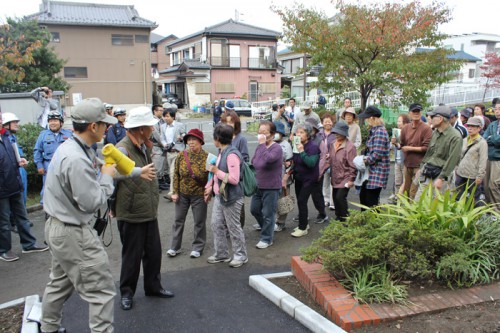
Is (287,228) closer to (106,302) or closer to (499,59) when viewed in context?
(106,302)

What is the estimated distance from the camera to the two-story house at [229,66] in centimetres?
3722

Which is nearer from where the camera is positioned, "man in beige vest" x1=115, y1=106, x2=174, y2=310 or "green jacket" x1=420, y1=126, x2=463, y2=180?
"man in beige vest" x1=115, y1=106, x2=174, y2=310

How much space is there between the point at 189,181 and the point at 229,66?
34453 millimetres

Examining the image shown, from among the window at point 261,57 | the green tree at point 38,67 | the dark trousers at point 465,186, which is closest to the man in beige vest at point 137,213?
the dark trousers at point 465,186

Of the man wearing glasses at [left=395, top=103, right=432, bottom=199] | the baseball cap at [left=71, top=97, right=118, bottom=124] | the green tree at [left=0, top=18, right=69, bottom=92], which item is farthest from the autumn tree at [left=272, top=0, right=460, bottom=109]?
the green tree at [left=0, top=18, right=69, bottom=92]

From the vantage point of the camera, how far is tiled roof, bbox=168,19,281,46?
36.9 meters

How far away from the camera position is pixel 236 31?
37.7m

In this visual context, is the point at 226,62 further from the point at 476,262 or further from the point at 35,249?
the point at 476,262

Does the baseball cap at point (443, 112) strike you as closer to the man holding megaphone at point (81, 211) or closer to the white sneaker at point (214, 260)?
the white sneaker at point (214, 260)

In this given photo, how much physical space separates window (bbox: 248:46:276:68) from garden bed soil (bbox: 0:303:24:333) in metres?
36.9

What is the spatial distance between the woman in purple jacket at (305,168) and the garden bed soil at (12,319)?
12.2 feet

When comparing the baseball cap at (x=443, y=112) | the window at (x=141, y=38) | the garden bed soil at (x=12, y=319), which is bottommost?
the garden bed soil at (x=12, y=319)

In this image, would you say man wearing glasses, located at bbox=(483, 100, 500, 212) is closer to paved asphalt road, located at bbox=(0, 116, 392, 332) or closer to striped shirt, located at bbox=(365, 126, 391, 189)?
striped shirt, located at bbox=(365, 126, 391, 189)

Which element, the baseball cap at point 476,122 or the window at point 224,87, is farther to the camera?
the window at point 224,87
